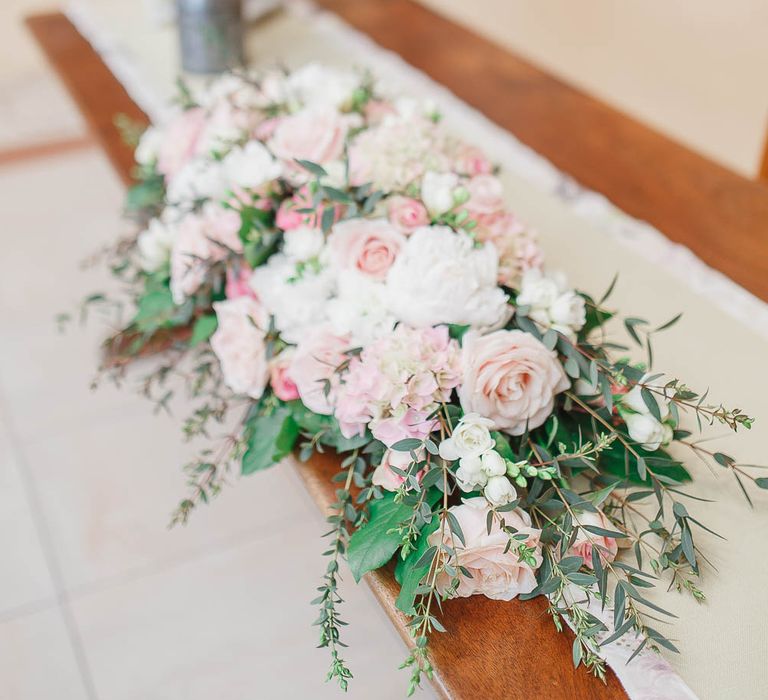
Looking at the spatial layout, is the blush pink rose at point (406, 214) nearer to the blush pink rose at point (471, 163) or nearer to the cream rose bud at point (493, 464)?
the blush pink rose at point (471, 163)

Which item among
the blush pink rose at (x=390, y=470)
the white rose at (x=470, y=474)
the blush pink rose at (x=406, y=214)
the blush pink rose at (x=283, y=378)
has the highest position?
the blush pink rose at (x=406, y=214)

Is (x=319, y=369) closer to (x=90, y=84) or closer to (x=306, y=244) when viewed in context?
(x=306, y=244)

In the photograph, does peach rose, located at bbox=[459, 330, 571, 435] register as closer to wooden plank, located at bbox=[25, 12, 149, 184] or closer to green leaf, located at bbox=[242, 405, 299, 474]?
green leaf, located at bbox=[242, 405, 299, 474]

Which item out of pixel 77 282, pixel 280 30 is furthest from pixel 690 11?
pixel 77 282

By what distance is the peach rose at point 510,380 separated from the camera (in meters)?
0.81

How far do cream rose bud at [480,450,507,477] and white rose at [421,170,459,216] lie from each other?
0.33 m

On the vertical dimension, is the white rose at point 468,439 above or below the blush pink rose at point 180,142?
above

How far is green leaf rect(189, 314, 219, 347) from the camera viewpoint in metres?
1.10

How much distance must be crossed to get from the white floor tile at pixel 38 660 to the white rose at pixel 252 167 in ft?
3.09

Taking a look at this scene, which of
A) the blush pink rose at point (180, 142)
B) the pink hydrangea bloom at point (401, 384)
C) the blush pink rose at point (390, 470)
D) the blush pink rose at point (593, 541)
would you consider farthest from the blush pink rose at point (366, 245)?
the blush pink rose at point (180, 142)

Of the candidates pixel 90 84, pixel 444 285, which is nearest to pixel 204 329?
pixel 444 285

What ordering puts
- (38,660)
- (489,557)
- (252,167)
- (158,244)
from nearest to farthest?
(489,557) → (252,167) → (158,244) → (38,660)

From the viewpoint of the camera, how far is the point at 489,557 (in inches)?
29.5

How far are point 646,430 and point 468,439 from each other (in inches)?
7.3
